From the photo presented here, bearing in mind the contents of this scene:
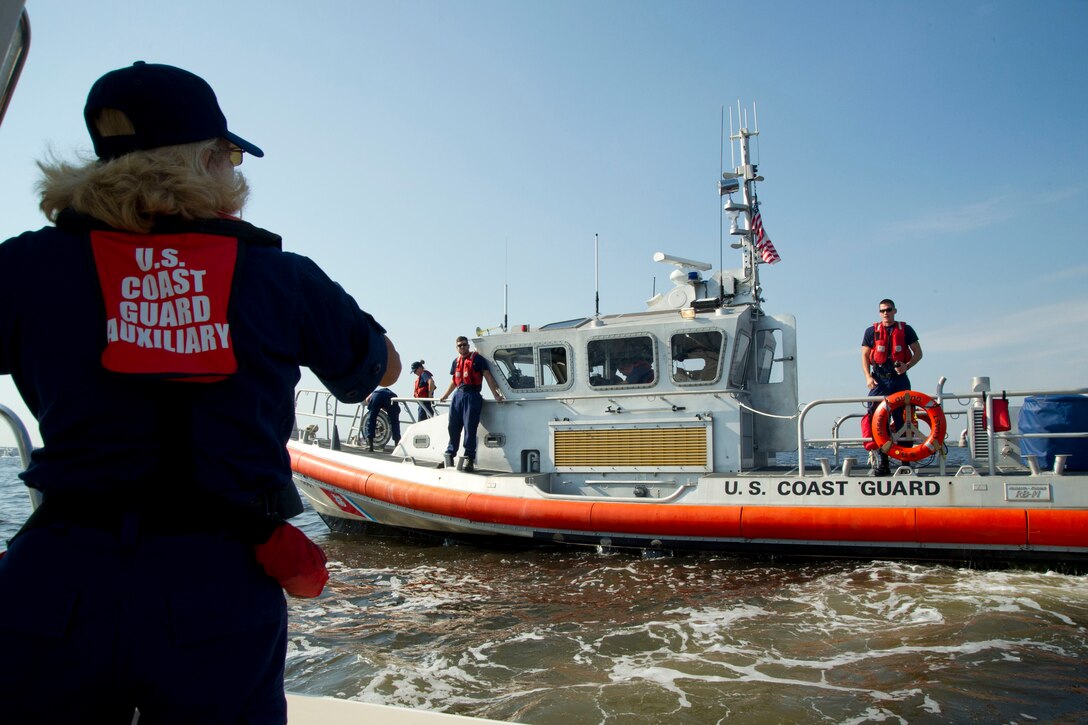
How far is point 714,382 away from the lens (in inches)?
301

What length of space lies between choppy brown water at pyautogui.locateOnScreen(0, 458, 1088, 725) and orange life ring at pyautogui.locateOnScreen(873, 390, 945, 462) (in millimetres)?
981

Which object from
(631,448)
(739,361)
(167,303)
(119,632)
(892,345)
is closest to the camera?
(119,632)

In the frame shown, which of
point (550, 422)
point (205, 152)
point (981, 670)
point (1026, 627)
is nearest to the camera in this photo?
point (205, 152)

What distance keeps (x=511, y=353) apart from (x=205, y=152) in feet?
24.2

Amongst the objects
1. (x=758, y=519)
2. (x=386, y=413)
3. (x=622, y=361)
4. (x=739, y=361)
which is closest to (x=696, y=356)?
(x=739, y=361)

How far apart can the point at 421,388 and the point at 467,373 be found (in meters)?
2.10

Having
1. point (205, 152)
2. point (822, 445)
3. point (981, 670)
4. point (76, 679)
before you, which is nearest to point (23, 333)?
point (205, 152)

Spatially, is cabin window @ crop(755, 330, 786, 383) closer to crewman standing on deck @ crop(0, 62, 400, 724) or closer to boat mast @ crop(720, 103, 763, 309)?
boat mast @ crop(720, 103, 763, 309)

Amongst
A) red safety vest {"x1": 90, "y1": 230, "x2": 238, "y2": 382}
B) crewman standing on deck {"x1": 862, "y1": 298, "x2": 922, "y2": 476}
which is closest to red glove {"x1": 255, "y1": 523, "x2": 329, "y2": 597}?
red safety vest {"x1": 90, "y1": 230, "x2": 238, "y2": 382}

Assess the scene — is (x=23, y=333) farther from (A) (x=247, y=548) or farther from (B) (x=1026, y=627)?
(B) (x=1026, y=627)

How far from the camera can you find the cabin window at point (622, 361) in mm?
7891

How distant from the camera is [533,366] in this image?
331 inches

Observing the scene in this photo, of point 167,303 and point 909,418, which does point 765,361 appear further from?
point 167,303

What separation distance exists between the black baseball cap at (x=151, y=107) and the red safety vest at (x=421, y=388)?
30.0 feet
